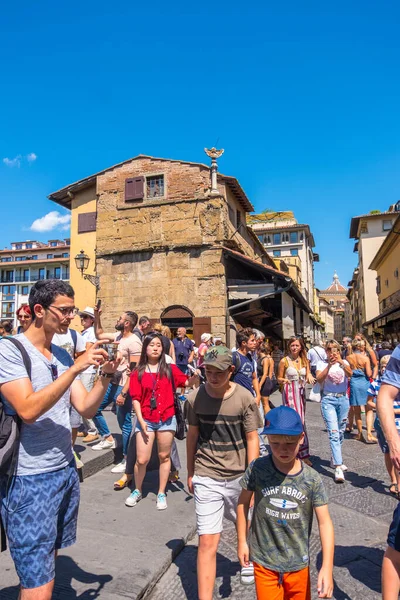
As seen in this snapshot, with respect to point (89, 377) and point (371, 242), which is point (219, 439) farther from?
point (371, 242)

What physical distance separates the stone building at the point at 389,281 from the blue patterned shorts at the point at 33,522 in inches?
797

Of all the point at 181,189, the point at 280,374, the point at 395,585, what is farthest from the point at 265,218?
the point at 395,585

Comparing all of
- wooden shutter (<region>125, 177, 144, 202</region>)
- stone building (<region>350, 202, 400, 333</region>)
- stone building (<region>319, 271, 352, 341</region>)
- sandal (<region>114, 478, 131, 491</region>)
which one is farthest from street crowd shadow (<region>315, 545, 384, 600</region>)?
stone building (<region>319, 271, 352, 341</region>)

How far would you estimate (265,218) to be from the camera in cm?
5562

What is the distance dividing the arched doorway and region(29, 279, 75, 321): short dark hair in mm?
13576

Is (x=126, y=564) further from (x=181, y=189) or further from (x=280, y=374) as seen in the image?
(x=181, y=189)

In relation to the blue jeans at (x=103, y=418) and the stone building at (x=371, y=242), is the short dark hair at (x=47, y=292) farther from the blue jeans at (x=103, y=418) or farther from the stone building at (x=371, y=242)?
the stone building at (x=371, y=242)

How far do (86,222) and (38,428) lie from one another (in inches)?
689

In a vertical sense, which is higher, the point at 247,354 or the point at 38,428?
the point at 247,354

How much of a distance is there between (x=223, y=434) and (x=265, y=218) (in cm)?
5470

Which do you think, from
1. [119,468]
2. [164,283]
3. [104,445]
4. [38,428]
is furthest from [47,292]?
[164,283]

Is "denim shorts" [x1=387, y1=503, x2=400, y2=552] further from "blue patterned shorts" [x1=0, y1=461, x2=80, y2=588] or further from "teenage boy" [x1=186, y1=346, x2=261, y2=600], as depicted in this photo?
"blue patterned shorts" [x1=0, y1=461, x2=80, y2=588]

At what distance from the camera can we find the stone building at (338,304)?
104m

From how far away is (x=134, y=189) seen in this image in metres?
17.2
